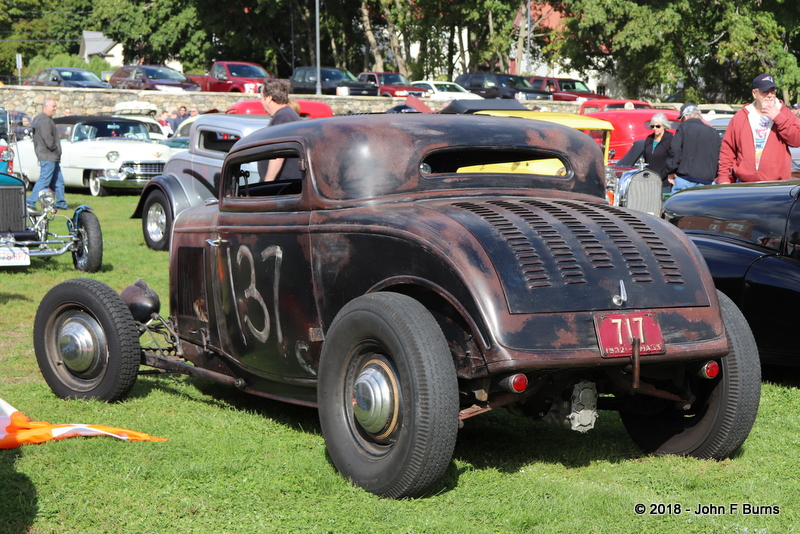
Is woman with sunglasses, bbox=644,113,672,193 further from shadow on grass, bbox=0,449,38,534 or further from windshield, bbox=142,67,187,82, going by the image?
windshield, bbox=142,67,187,82

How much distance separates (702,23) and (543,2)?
8.40m

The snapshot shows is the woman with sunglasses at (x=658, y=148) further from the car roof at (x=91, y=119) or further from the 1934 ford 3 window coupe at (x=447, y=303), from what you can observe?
the car roof at (x=91, y=119)

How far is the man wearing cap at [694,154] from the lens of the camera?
1034 centimetres

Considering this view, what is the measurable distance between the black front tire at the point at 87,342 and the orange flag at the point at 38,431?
53 centimetres

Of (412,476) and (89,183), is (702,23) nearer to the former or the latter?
(89,183)

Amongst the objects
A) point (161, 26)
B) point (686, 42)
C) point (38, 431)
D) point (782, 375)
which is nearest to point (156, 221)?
point (38, 431)

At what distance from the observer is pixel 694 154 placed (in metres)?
10.4

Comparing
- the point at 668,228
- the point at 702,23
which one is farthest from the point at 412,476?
the point at 702,23

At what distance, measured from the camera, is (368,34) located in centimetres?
4656

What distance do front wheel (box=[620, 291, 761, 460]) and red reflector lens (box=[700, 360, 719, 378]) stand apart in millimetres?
114

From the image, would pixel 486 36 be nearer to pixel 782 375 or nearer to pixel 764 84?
pixel 764 84

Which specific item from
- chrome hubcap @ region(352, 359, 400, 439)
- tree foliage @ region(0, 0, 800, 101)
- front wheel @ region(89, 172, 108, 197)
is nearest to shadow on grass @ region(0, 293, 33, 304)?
chrome hubcap @ region(352, 359, 400, 439)

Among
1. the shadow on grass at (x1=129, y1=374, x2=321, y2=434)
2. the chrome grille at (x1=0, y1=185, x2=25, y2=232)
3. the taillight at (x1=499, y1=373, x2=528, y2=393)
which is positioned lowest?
the shadow on grass at (x1=129, y1=374, x2=321, y2=434)

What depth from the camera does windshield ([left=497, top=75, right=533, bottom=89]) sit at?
3519 centimetres
